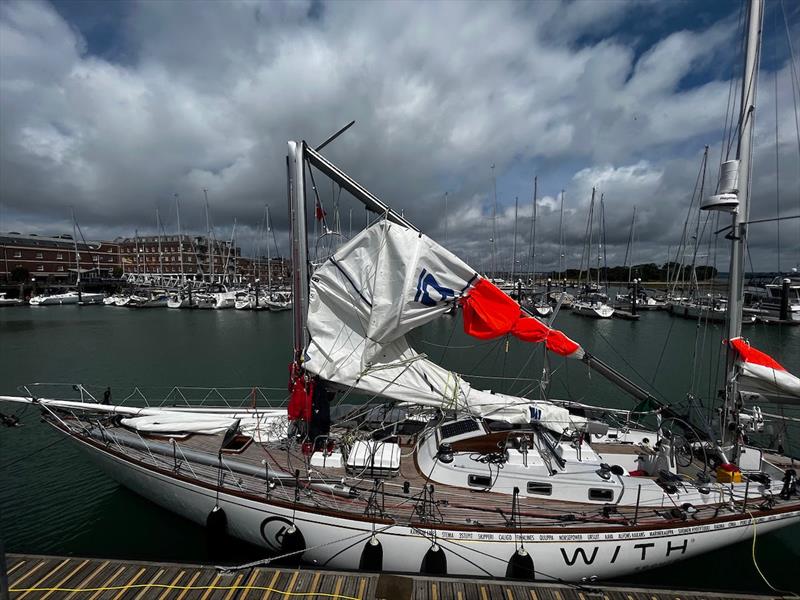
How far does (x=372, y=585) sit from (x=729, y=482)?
371 inches

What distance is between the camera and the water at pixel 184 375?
36.1 ft

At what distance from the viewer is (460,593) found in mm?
7754

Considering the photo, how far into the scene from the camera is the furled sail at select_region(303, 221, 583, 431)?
11.2m

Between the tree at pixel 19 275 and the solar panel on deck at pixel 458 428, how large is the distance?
149778 mm

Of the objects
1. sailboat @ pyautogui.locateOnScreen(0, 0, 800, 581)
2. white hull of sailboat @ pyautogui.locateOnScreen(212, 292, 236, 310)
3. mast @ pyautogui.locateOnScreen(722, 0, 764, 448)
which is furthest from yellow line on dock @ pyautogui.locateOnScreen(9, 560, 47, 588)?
white hull of sailboat @ pyautogui.locateOnScreen(212, 292, 236, 310)

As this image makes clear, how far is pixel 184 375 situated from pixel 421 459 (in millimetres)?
27331

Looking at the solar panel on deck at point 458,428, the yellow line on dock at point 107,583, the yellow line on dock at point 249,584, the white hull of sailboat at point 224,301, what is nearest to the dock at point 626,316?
the solar panel on deck at point 458,428

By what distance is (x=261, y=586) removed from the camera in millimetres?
7852

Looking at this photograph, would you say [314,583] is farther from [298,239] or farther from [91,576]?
[298,239]

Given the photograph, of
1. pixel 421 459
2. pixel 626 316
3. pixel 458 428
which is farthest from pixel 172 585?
pixel 626 316

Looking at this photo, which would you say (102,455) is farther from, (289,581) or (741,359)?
(741,359)

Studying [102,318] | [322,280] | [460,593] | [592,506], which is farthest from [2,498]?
[102,318]

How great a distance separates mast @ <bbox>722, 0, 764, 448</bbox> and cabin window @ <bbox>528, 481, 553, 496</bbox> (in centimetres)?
565

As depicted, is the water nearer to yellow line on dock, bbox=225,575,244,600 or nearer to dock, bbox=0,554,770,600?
dock, bbox=0,554,770,600
